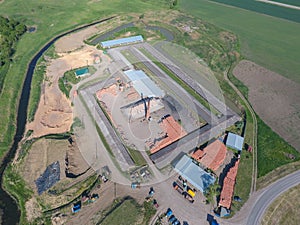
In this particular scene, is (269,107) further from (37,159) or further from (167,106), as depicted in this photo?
(37,159)

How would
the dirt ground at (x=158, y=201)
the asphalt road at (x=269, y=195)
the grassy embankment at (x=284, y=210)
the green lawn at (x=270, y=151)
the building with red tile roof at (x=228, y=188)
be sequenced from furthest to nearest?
the green lawn at (x=270, y=151)
the building with red tile roof at (x=228, y=188)
the asphalt road at (x=269, y=195)
the grassy embankment at (x=284, y=210)
the dirt ground at (x=158, y=201)

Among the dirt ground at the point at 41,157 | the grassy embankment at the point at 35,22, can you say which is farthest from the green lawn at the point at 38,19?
the dirt ground at the point at 41,157

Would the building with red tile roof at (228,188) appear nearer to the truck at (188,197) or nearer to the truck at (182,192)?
the truck at (188,197)

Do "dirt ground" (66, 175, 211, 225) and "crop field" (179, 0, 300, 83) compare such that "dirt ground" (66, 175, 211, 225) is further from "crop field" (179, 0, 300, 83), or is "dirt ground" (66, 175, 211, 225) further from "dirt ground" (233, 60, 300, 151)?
"crop field" (179, 0, 300, 83)

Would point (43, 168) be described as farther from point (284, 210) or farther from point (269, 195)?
point (284, 210)

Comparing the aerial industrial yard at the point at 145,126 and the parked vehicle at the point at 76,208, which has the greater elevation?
the aerial industrial yard at the point at 145,126

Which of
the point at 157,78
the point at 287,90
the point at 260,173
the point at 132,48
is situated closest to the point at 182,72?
the point at 157,78
